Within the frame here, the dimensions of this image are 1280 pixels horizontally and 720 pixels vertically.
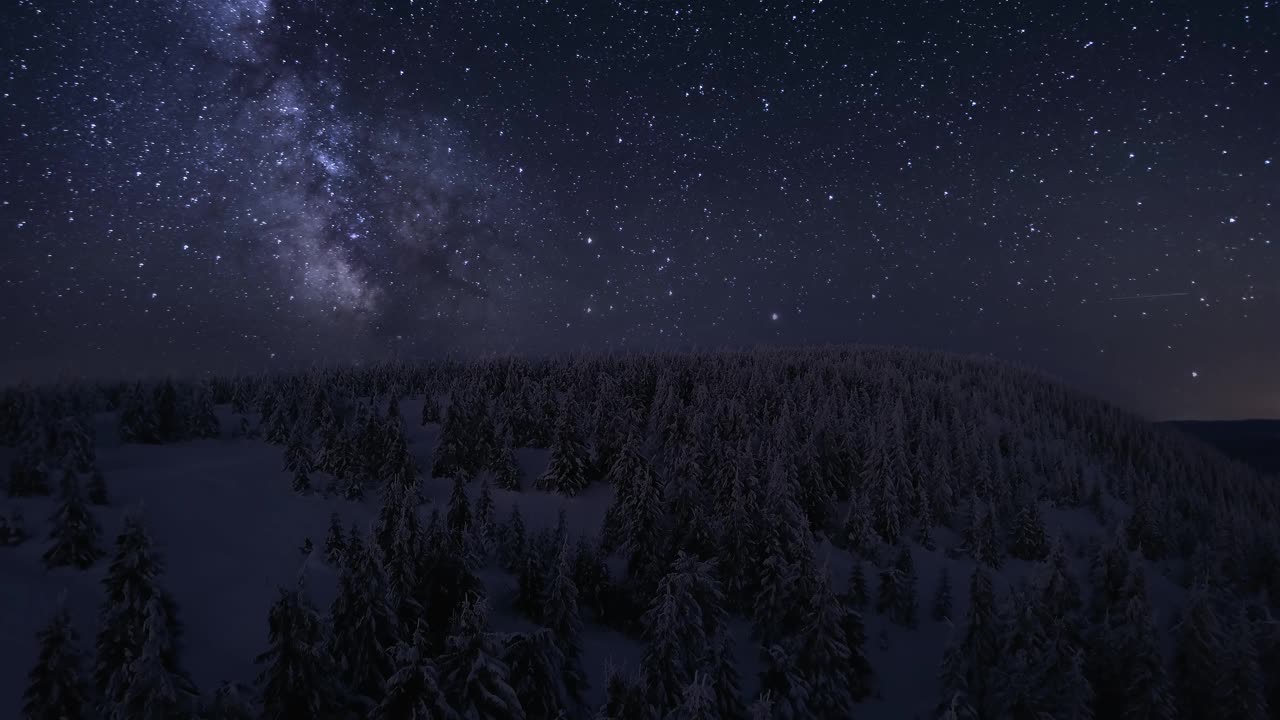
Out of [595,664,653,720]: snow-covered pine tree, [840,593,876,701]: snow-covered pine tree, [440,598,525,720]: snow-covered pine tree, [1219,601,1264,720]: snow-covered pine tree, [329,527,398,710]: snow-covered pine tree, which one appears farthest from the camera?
[840,593,876,701]: snow-covered pine tree

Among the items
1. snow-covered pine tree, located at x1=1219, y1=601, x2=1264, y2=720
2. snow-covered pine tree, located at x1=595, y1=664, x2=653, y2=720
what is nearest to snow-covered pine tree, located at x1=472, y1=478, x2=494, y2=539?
snow-covered pine tree, located at x1=595, y1=664, x2=653, y2=720

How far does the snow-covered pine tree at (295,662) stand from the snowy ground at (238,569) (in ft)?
27.6

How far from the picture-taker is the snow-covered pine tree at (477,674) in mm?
15781

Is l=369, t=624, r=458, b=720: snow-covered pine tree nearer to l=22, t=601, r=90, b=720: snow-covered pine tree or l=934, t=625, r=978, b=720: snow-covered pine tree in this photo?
l=22, t=601, r=90, b=720: snow-covered pine tree

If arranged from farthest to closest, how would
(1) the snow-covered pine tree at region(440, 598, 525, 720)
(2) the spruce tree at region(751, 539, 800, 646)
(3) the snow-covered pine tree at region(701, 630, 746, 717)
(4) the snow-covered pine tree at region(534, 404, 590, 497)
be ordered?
(4) the snow-covered pine tree at region(534, 404, 590, 497)
(2) the spruce tree at region(751, 539, 800, 646)
(3) the snow-covered pine tree at region(701, 630, 746, 717)
(1) the snow-covered pine tree at region(440, 598, 525, 720)

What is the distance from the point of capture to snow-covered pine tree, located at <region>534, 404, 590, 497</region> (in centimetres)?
5166

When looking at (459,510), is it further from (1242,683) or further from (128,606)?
(1242,683)

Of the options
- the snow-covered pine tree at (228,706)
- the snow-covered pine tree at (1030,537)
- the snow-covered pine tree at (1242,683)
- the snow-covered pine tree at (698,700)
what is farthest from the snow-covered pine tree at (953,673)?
the snow-covered pine tree at (1030,537)

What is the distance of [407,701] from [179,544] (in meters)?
27.7

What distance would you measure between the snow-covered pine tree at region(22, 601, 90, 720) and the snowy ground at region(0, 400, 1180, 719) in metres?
4.98

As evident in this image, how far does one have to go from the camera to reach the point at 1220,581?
43.3 meters

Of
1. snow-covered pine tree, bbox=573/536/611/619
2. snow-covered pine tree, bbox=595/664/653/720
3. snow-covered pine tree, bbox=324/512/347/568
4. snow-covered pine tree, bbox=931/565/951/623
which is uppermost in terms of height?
snow-covered pine tree, bbox=595/664/653/720

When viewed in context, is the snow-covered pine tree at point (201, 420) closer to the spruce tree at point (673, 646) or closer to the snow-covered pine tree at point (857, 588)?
the spruce tree at point (673, 646)

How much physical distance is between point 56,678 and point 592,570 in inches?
926
